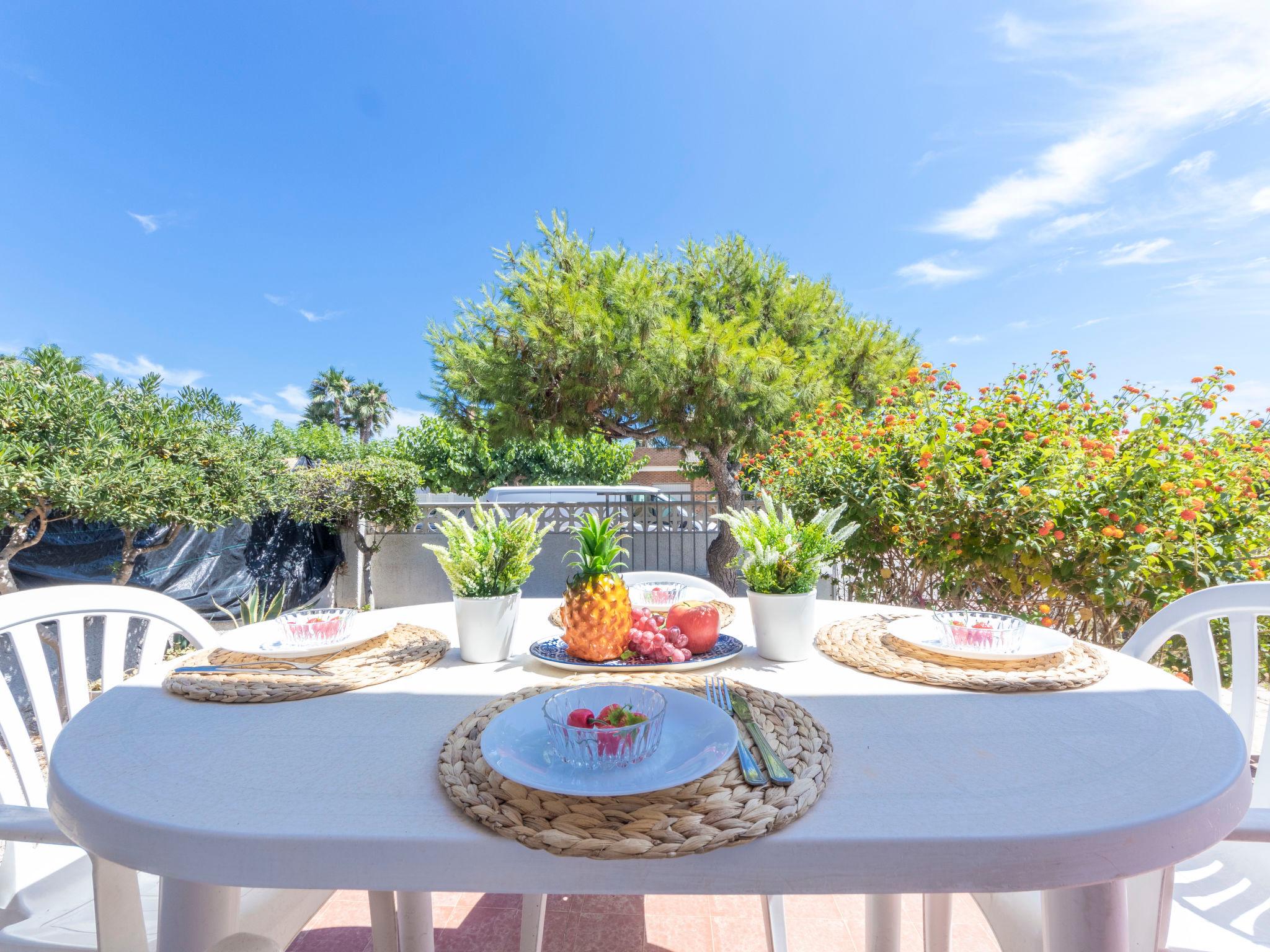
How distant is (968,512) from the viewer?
92.3 inches

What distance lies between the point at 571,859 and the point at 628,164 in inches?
394

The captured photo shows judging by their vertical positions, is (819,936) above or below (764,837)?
below

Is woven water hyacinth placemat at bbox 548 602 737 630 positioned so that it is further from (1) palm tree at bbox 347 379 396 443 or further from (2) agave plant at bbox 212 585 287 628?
(1) palm tree at bbox 347 379 396 443

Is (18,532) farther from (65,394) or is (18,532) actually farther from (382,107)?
(382,107)

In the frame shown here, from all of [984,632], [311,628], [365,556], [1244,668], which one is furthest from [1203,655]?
[365,556]

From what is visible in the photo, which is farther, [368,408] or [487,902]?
[368,408]

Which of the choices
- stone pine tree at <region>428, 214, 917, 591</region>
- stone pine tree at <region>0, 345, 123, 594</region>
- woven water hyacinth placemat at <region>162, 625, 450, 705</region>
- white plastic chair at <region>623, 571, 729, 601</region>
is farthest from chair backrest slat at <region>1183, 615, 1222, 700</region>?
stone pine tree at <region>0, 345, 123, 594</region>

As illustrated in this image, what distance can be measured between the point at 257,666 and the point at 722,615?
982mm

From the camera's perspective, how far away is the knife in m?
0.61

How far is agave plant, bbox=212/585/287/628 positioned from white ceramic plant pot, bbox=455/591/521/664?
4450mm

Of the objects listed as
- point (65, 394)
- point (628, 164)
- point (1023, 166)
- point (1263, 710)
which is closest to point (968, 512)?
point (1263, 710)

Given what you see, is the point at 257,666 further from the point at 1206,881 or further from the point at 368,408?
the point at 368,408

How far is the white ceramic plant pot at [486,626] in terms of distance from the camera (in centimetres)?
107

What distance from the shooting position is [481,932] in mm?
1592
